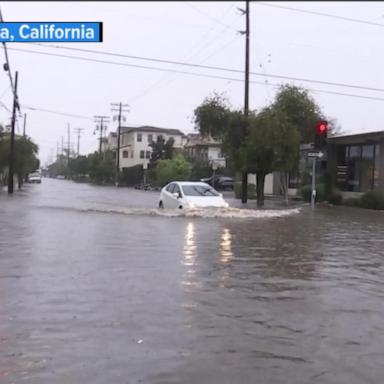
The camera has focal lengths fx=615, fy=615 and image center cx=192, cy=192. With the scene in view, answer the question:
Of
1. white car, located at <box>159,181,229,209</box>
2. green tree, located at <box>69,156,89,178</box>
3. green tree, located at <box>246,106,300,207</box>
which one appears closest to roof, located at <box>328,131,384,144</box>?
green tree, located at <box>246,106,300,207</box>

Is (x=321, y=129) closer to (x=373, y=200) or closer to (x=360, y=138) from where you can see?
(x=373, y=200)

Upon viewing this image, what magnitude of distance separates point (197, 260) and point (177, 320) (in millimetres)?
4094

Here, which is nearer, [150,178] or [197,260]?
[197,260]

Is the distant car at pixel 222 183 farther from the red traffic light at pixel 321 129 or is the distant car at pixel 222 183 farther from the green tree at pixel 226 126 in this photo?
the red traffic light at pixel 321 129

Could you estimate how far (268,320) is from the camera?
6.71m

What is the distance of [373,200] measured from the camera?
28328 millimetres

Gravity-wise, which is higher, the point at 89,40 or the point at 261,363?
the point at 89,40

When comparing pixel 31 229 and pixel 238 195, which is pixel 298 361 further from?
pixel 238 195

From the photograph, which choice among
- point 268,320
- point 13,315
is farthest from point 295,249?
point 13,315

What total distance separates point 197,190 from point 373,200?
31.8 ft
